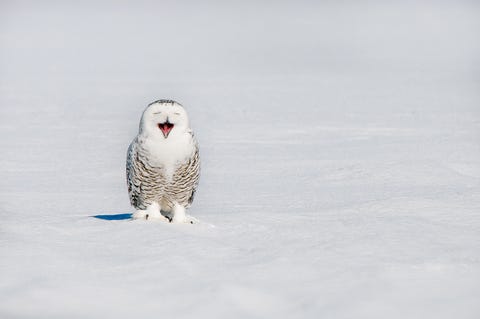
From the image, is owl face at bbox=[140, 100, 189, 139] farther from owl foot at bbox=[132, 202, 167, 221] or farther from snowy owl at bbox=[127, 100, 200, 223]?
owl foot at bbox=[132, 202, 167, 221]

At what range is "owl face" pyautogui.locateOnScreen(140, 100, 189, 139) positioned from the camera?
4402mm

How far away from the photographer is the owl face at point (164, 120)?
173 inches

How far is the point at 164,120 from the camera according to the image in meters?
4.39

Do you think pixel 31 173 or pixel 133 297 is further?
pixel 31 173

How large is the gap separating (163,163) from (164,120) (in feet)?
0.83

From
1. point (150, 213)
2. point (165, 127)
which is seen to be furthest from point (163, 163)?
point (150, 213)

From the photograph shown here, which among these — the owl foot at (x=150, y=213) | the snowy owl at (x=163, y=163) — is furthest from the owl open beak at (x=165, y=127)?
the owl foot at (x=150, y=213)

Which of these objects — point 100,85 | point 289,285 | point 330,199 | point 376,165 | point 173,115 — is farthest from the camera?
point 100,85

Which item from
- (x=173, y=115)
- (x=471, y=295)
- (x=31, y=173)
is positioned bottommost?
(x=31, y=173)

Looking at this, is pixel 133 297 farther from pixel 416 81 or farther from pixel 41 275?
pixel 416 81

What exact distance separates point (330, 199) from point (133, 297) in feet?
13.4

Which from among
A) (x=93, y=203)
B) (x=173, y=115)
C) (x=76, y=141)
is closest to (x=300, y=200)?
(x=93, y=203)

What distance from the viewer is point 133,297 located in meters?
3.15

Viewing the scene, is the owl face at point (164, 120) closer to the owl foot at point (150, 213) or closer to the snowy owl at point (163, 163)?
the snowy owl at point (163, 163)
